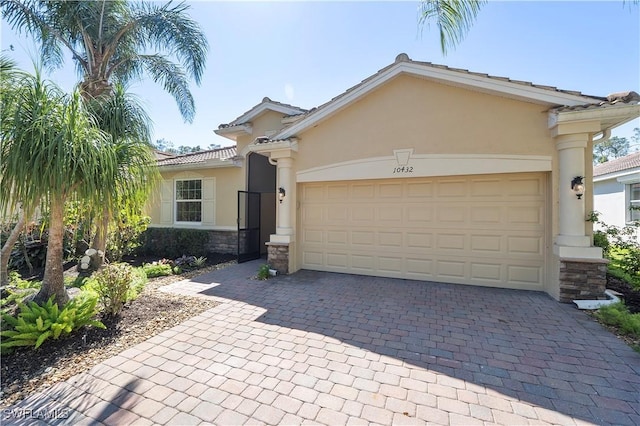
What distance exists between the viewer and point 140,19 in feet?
30.5

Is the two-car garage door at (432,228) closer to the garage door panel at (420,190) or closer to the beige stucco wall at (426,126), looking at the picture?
the garage door panel at (420,190)

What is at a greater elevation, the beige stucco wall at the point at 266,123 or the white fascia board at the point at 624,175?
the beige stucco wall at the point at 266,123

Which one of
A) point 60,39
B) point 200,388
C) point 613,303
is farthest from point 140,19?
point 613,303

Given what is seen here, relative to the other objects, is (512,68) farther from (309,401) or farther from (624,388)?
(309,401)

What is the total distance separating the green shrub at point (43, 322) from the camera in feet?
12.4

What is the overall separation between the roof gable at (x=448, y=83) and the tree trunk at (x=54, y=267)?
17.6ft

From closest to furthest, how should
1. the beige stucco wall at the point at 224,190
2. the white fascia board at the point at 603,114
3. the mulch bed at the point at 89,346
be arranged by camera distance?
1. the mulch bed at the point at 89,346
2. the white fascia board at the point at 603,114
3. the beige stucco wall at the point at 224,190

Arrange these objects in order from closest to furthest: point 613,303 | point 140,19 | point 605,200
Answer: point 613,303 < point 140,19 < point 605,200

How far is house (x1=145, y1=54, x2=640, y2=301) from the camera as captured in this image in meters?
5.80

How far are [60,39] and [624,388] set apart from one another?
585 inches

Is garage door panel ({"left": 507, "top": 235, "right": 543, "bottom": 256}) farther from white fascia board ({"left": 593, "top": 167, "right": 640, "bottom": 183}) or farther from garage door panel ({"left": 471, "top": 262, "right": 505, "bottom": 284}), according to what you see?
white fascia board ({"left": 593, "top": 167, "right": 640, "bottom": 183})

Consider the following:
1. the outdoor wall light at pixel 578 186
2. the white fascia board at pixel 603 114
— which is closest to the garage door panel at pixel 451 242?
the outdoor wall light at pixel 578 186

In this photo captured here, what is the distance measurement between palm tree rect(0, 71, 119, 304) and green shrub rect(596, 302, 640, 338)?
845 centimetres

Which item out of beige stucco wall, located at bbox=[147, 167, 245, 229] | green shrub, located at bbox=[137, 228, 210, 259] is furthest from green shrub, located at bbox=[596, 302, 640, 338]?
green shrub, located at bbox=[137, 228, 210, 259]
